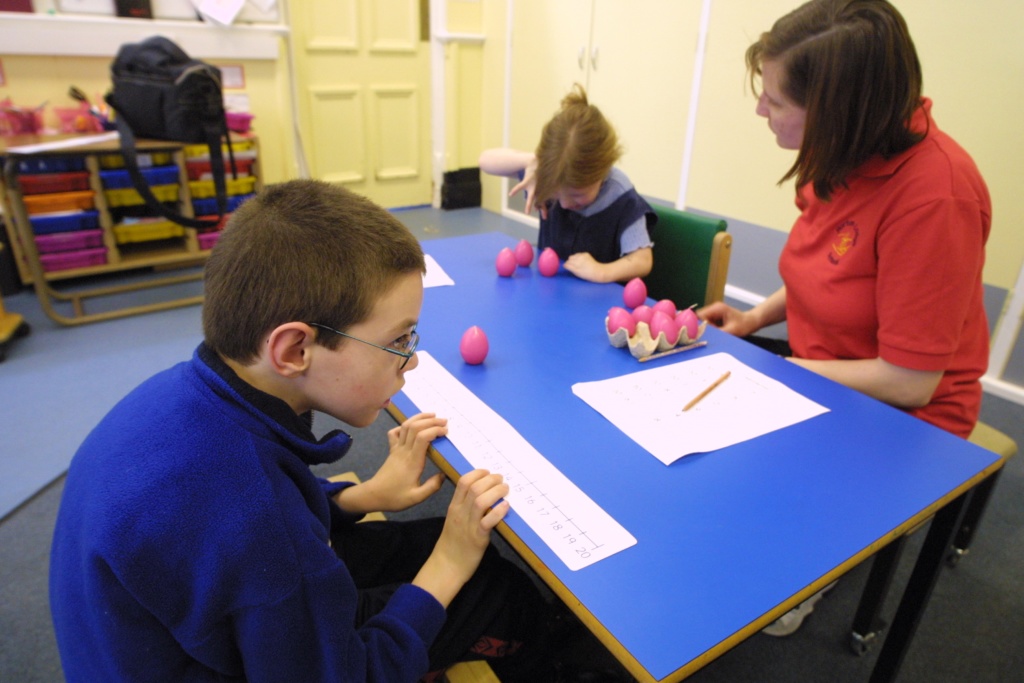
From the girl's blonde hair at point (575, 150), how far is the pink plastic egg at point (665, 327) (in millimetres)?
500

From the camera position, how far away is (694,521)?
74cm

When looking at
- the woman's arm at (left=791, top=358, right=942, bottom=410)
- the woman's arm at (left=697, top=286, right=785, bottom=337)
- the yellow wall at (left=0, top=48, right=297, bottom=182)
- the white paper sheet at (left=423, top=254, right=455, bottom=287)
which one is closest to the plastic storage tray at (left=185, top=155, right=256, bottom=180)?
the yellow wall at (left=0, top=48, right=297, bottom=182)

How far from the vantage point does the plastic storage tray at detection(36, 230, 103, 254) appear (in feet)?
8.68

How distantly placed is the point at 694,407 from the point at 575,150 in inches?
29.8

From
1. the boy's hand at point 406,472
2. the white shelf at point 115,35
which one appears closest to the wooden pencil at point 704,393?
the boy's hand at point 406,472

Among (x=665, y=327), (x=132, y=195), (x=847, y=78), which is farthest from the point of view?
(x=132, y=195)

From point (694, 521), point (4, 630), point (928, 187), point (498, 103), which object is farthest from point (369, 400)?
point (498, 103)

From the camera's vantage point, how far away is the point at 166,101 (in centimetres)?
265

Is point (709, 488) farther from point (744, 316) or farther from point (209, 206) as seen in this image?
point (209, 206)

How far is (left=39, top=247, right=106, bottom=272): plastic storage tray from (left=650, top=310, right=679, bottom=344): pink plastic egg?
2648mm

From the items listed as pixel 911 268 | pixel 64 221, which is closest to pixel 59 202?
pixel 64 221

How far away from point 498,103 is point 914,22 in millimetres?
2567

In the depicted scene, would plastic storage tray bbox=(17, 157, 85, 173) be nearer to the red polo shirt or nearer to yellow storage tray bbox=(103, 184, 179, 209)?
yellow storage tray bbox=(103, 184, 179, 209)

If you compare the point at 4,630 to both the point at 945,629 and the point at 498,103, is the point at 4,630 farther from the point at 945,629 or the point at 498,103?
the point at 498,103
